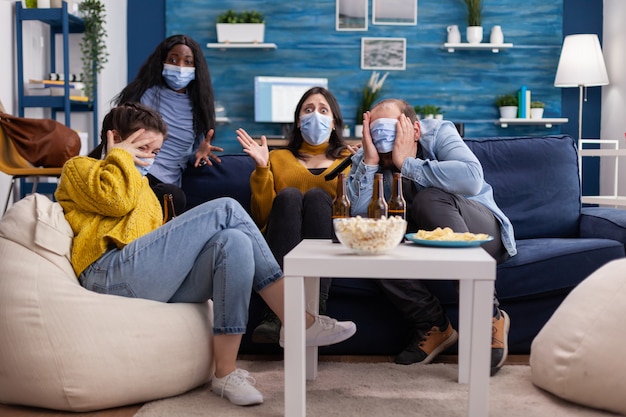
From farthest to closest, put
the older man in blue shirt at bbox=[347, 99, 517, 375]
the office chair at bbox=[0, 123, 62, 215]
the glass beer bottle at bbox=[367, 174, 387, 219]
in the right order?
the office chair at bbox=[0, 123, 62, 215] → the older man in blue shirt at bbox=[347, 99, 517, 375] → the glass beer bottle at bbox=[367, 174, 387, 219]

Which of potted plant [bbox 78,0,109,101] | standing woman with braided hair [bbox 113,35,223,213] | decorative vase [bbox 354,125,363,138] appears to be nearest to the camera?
standing woman with braided hair [bbox 113,35,223,213]

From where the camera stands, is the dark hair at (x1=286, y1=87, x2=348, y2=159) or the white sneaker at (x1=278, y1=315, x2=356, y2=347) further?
the dark hair at (x1=286, y1=87, x2=348, y2=159)

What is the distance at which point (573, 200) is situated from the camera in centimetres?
322

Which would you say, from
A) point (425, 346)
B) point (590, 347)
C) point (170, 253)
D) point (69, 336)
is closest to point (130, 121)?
point (170, 253)

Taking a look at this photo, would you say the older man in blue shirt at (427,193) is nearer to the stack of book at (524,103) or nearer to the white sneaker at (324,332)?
the white sneaker at (324,332)

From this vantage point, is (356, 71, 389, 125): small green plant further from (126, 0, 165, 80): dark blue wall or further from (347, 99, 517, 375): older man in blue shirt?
(347, 99, 517, 375): older man in blue shirt

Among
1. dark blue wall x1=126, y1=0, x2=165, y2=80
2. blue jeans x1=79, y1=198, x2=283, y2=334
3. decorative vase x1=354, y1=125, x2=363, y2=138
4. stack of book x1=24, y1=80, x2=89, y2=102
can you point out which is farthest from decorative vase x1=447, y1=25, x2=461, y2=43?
blue jeans x1=79, y1=198, x2=283, y2=334

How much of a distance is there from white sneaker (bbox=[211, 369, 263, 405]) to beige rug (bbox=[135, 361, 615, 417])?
0.07 ft

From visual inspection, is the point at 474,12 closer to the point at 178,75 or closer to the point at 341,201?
the point at 178,75

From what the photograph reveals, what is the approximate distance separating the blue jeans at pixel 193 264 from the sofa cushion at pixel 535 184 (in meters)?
1.38

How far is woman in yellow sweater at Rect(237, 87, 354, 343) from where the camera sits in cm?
262

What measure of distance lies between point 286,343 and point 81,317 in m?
0.59

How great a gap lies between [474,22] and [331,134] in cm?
351

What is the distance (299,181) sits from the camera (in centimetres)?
305
